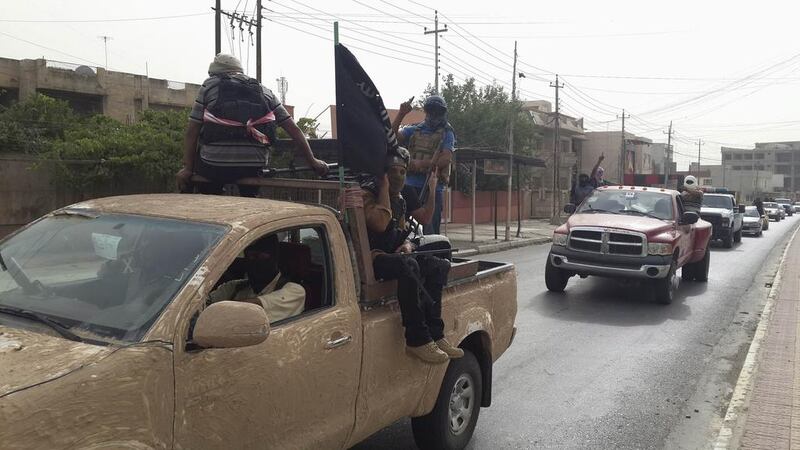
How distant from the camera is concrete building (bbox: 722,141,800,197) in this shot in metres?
138

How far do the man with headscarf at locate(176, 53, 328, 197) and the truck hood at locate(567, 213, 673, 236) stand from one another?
723 centimetres

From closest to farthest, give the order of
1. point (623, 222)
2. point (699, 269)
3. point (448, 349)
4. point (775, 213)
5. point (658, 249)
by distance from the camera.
Result: point (448, 349)
point (658, 249)
point (623, 222)
point (699, 269)
point (775, 213)

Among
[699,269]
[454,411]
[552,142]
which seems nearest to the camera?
[454,411]

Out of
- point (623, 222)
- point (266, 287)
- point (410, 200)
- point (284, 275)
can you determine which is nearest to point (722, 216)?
point (623, 222)

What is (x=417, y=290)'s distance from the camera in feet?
11.3

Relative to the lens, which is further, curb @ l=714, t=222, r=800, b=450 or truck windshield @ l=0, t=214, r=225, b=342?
curb @ l=714, t=222, r=800, b=450

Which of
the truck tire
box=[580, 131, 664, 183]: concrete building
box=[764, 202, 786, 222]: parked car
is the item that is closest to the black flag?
the truck tire

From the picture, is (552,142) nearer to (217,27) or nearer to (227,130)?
(217,27)

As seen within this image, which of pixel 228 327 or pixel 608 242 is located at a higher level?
pixel 228 327

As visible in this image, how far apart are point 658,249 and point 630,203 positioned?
1.74 meters

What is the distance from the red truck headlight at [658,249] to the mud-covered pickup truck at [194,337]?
6.71m

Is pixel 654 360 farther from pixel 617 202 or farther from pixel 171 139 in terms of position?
pixel 171 139

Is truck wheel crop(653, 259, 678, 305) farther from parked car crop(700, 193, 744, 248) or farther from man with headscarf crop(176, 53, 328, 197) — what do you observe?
parked car crop(700, 193, 744, 248)

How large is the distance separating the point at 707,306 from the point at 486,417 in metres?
6.67
